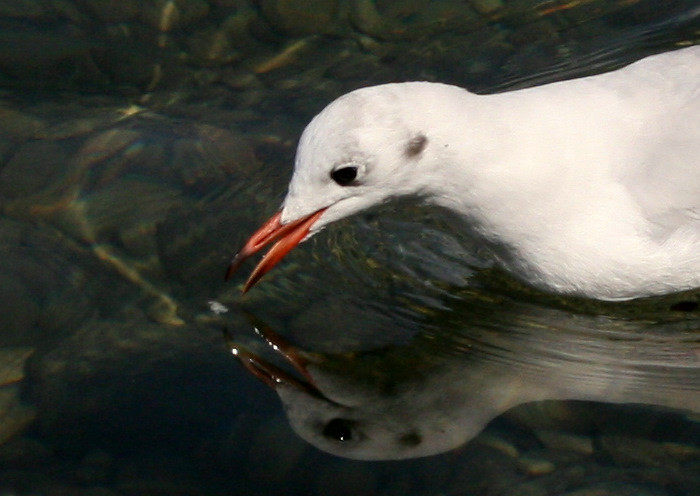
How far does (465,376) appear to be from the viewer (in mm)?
4512

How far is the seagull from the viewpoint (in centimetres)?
420

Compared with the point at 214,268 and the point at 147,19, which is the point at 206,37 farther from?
the point at 214,268

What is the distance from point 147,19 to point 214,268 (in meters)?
2.15

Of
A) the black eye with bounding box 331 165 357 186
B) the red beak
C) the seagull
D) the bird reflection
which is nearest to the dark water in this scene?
the bird reflection

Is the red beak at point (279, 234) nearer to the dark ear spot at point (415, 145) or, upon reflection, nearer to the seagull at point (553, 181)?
the seagull at point (553, 181)

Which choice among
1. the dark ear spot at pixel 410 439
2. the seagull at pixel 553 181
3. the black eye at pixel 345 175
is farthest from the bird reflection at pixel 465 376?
the black eye at pixel 345 175

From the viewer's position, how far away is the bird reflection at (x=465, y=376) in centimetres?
426

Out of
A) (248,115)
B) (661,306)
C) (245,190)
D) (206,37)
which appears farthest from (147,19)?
(661,306)

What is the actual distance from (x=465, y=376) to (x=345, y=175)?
985mm

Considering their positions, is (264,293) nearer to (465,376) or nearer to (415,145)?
(465,376)

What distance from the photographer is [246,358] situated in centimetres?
462

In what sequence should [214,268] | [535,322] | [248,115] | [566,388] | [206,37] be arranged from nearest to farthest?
[566,388] → [535,322] → [214,268] → [248,115] → [206,37]

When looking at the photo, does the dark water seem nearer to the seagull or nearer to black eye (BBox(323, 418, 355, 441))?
black eye (BBox(323, 418, 355, 441))

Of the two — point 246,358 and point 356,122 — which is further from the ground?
point 356,122
